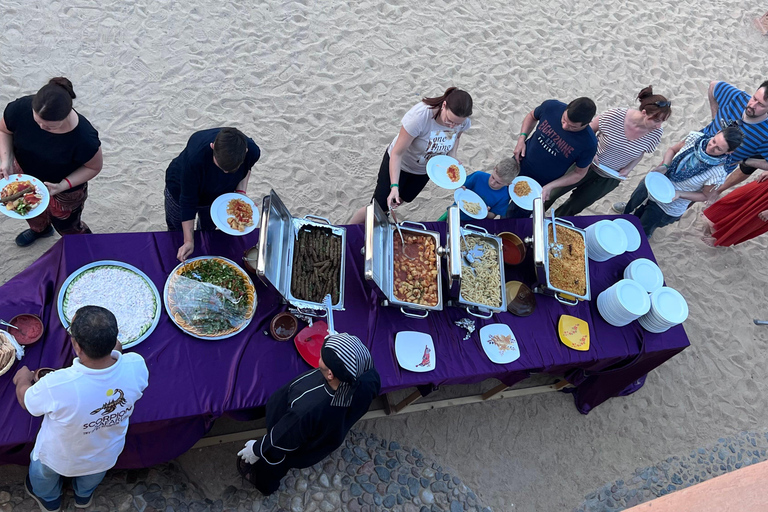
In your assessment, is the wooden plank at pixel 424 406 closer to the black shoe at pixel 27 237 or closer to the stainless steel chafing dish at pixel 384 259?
the stainless steel chafing dish at pixel 384 259

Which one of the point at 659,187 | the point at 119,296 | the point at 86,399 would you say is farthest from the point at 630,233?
the point at 86,399

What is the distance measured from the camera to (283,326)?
3203mm

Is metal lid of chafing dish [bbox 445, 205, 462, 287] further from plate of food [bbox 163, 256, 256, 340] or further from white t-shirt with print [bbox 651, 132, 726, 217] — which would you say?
white t-shirt with print [bbox 651, 132, 726, 217]

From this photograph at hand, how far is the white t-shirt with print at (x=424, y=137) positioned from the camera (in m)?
3.79

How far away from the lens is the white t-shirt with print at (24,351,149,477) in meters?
2.29

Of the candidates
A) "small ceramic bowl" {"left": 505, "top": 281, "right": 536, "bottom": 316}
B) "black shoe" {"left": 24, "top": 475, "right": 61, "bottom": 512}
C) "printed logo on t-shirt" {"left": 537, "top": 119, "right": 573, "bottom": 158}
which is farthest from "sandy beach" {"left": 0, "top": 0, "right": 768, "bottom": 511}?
"black shoe" {"left": 24, "top": 475, "right": 61, "bottom": 512}

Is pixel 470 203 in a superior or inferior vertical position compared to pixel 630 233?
inferior

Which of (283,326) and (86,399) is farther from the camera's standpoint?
(283,326)

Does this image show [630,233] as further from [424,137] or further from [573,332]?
[424,137]

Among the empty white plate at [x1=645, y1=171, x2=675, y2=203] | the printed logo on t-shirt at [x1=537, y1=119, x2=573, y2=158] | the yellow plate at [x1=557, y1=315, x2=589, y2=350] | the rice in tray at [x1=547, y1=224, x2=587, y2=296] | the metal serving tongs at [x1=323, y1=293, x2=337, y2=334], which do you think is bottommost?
the metal serving tongs at [x1=323, y1=293, x2=337, y2=334]

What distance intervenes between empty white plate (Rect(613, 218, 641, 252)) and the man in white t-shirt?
376 centimetres

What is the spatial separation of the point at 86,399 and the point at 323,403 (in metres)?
1.09

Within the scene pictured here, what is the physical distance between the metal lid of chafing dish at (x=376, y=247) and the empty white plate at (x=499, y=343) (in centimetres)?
80

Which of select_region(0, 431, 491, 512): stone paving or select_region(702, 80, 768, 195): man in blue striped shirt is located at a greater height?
select_region(702, 80, 768, 195): man in blue striped shirt
